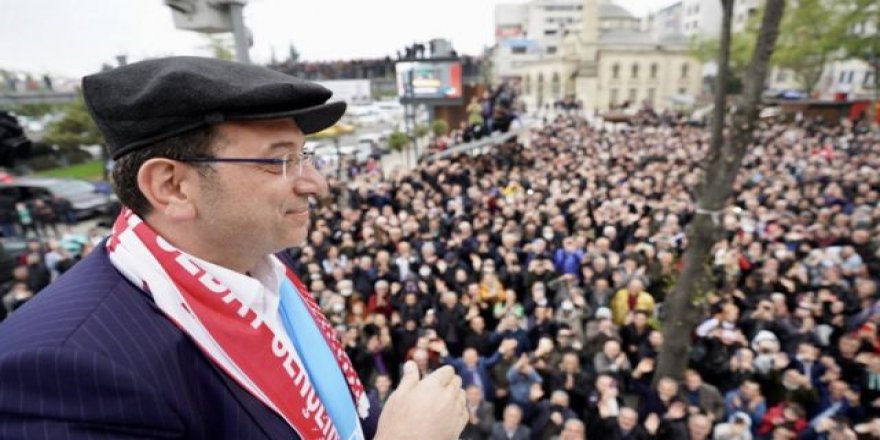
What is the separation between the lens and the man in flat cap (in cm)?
81

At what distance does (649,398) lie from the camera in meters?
5.07

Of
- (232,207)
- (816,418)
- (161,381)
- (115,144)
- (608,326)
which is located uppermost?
(115,144)

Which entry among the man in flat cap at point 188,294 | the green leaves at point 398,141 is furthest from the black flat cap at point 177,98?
the green leaves at point 398,141

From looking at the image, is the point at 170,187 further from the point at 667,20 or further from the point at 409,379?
the point at 667,20

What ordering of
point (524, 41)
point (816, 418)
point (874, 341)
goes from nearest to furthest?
point (816, 418) → point (874, 341) → point (524, 41)

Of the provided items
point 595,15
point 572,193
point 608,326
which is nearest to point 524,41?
point 595,15

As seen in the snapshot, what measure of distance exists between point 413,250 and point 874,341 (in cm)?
665

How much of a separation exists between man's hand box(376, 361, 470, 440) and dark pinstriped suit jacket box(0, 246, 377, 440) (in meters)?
0.24

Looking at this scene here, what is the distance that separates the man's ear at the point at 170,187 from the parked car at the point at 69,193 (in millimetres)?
16147

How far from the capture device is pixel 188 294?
3.32 feet

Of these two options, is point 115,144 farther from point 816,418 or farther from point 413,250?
point 413,250

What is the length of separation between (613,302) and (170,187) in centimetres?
680

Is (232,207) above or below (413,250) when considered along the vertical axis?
above

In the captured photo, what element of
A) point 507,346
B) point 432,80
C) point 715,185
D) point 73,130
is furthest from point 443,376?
point 73,130
